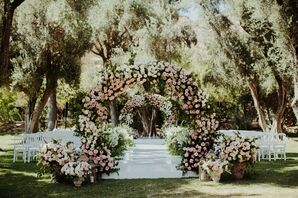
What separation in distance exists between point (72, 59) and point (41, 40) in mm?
1770

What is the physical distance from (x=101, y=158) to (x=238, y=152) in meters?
3.65

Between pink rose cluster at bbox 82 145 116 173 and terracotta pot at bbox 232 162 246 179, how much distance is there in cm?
332

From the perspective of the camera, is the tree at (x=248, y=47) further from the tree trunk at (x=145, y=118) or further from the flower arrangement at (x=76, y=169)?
the flower arrangement at (x=76, y=169)

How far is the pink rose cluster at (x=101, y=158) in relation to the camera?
38.7 ft

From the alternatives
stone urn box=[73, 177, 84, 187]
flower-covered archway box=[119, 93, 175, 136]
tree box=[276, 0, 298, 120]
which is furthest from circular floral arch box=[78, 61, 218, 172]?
flower-covered archway box=[119, 93, 175, 136]

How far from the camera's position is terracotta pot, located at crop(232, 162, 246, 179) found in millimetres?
11742

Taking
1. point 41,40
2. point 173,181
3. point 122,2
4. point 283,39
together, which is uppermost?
point 122,2

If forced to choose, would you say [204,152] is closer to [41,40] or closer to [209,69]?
[41,40]

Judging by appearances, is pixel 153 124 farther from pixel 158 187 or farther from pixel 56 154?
pixel 158 187

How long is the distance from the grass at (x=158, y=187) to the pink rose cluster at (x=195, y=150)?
1.69 ft

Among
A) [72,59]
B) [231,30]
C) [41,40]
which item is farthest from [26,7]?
[231,30]

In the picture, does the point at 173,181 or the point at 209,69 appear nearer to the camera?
the point at 173,181

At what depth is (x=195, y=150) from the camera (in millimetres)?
12195

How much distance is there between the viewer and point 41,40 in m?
21.4
